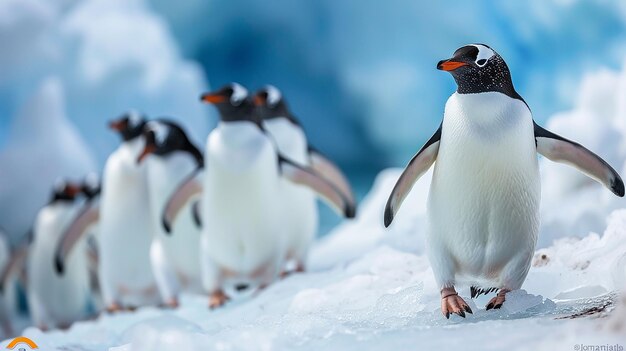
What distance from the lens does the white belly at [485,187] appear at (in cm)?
200

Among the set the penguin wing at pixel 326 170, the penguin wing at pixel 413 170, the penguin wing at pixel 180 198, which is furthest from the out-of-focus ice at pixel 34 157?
the penguin wing at pixel 413 170

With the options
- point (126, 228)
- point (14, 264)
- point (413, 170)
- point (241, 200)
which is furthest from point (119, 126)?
point (413, 170)

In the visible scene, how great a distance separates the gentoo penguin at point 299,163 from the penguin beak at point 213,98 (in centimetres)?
45

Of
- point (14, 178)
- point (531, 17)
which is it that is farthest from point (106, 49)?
point (531, 17)

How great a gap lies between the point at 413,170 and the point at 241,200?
121 cm

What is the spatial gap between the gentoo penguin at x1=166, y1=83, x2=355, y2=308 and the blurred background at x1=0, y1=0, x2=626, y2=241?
95.7 inches

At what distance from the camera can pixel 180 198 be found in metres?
3.59

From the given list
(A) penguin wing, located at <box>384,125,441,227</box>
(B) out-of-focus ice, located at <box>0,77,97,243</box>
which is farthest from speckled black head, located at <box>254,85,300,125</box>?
(B) out-of-focus ice, located at <box>0,77,97,243</box>

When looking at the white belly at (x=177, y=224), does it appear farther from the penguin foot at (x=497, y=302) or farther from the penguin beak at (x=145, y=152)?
the penguin foot at (x=497, y=302)

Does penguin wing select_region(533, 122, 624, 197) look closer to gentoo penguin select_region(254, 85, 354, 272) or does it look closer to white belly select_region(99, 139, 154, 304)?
gentoo penguin select_region(254, 85, 354, 272)

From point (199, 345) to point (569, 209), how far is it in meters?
1.98

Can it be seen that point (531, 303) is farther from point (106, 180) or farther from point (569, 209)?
point (106, 180)

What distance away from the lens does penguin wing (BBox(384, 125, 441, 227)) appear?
2.15 meters

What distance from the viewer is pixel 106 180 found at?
430cm
